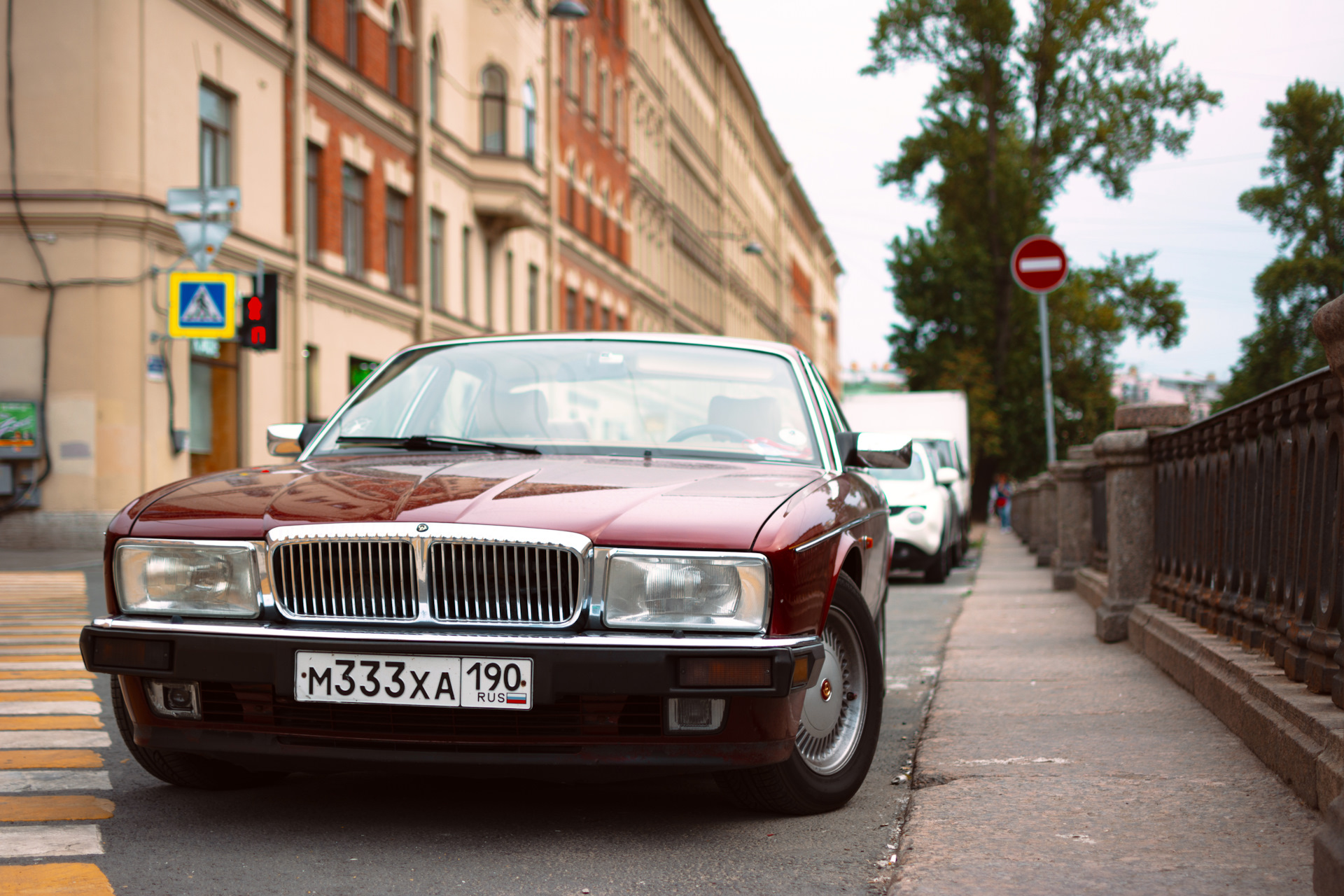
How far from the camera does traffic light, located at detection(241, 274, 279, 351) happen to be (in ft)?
55.2

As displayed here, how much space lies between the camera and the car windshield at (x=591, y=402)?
5203 mm

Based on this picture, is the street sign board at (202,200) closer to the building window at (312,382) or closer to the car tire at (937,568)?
the building window at (312,382)

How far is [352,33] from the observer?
1075 inches

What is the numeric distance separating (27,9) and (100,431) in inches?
216

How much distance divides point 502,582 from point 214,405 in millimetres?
19306

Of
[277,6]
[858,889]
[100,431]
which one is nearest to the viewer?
[858,889]

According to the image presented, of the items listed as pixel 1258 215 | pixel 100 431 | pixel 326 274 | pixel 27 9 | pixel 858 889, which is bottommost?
pixel 858 889

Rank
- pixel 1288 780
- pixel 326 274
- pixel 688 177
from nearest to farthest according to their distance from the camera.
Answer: pixel 1288 780
pixel 326 274
pixel 688 177

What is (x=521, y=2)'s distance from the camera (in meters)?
35.7

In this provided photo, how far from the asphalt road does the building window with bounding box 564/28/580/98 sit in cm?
3717

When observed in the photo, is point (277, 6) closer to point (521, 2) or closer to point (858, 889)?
point (521, 2)

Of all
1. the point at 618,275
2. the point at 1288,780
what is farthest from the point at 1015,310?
the point at 1288,780

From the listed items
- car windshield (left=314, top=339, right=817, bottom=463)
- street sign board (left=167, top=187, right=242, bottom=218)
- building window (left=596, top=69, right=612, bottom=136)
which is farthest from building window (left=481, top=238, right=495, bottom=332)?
car windshield (left=314, top=339, right=817, bottom=463)

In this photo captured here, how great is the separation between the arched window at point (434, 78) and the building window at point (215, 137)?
28.0ft
